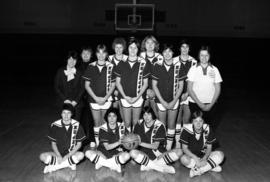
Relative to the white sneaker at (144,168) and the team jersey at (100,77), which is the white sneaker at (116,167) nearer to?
the white sneaker at (144,168)

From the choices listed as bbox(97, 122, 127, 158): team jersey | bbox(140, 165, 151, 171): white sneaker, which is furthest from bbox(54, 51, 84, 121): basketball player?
bbox(140, 165, 151, 171): white sneaker

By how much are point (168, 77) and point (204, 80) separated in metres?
0.45

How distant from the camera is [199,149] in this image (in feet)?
13.6

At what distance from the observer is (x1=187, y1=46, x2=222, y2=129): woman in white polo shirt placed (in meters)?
4.36

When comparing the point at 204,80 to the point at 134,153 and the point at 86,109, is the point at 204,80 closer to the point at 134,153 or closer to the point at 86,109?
the point at 134,153

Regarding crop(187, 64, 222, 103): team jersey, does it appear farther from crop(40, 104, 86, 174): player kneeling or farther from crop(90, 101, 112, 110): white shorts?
crop(40, 104, 86, 174): player kneeling

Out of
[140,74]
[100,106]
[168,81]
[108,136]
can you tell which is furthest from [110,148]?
[168,81]

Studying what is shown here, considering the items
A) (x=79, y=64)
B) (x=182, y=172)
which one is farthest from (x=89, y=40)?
(x=182, y=172)

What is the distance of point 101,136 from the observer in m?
4.27

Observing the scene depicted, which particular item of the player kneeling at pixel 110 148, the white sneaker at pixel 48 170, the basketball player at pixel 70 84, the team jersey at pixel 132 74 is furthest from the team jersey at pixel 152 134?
the white sneaker at pixel 48 170

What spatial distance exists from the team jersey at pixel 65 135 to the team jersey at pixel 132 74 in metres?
0.79
